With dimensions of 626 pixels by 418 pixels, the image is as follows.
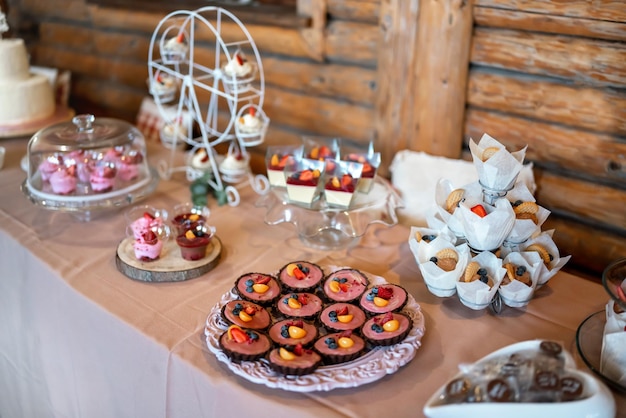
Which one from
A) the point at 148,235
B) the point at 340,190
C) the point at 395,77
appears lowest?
the point at 148,235

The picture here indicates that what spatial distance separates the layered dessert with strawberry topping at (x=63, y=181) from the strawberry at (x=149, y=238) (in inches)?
16.2

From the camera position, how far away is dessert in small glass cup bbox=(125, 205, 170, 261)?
5.21 feet

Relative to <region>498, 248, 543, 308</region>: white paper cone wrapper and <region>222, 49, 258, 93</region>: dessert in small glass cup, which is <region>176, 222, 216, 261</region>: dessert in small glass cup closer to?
<region>222, 49, 258, 93</region>: dessert in small glass cup

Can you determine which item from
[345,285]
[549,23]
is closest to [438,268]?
[345,285]

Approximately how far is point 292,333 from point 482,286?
1.49 ft

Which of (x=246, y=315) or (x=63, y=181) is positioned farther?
(x=63, y=181)

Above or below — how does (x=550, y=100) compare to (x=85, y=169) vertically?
above

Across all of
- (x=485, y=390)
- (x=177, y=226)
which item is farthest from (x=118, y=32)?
(x=485, y=390)

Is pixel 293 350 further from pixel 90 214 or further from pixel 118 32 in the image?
pixel 118 32

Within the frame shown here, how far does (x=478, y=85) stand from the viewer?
1891 mm

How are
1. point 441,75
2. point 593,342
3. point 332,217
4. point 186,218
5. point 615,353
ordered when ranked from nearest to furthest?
point 615,353
point 593,342
point 186,218
point 332,217
point 441,75

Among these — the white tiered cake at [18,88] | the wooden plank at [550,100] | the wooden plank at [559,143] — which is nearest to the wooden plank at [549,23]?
the wooden plank at [550,100]

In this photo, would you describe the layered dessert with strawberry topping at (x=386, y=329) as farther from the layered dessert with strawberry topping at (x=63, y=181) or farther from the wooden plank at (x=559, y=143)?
the layered dessert with strawberry topping at (x=63, y=181)

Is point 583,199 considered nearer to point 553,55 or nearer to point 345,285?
point 553,55
